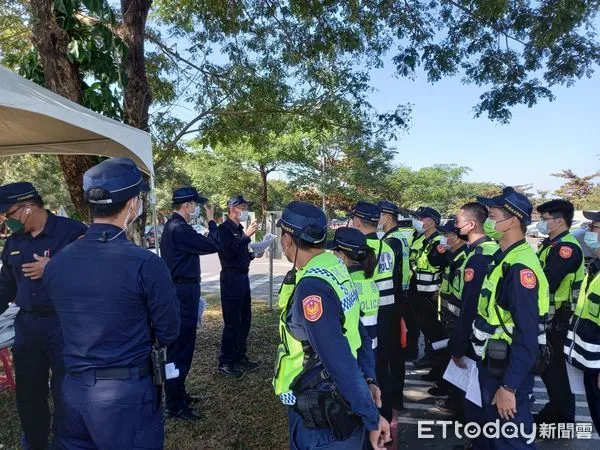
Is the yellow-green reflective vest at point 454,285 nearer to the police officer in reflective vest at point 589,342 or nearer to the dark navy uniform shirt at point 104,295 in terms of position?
the police officer in reflective vest at point 589,342

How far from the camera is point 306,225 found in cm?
191

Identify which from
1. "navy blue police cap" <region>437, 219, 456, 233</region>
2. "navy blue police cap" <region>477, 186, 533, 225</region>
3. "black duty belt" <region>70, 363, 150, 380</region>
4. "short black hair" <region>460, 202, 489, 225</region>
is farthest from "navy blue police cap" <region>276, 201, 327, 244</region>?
"navy blue police cap" <region>437, 219, 456, 233</region>

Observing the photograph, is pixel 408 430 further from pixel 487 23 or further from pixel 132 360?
pixel 487 23

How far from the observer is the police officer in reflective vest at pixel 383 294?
134 inches

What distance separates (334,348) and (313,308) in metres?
0.18

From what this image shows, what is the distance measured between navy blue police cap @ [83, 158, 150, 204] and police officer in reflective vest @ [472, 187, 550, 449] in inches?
84.5

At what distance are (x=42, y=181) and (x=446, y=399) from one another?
27.6 metres

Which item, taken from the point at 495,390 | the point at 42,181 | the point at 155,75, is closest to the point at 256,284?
the point at 155,75

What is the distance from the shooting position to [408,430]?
3.76m

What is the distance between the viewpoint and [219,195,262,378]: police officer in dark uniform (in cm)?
484

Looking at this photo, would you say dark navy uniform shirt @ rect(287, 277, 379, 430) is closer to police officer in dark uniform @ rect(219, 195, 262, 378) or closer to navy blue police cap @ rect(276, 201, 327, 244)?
navy blue police cap @ rect(276, 201, 327, 244)

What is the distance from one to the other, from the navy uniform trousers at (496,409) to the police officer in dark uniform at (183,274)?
2470 mm

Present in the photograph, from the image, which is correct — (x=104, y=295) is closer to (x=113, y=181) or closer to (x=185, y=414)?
(x=113, y=181)

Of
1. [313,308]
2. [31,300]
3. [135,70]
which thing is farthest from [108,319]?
[135,70]
